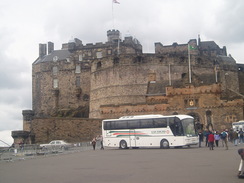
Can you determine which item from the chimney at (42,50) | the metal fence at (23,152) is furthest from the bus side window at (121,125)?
the chimney at (42,50)

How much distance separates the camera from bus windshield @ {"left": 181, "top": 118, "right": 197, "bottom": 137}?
72.3 feet

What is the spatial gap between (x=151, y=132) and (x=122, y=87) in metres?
21.8

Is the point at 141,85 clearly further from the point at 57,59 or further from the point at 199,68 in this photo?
the point at 57,59

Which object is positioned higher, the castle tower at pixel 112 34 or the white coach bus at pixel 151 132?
the castle tower at pixel 112 34

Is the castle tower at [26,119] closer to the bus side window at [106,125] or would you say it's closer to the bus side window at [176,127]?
the bus side window at [106,125]

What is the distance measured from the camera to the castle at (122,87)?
1334 inches

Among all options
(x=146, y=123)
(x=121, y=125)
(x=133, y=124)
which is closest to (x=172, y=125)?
(x=146, y=123)

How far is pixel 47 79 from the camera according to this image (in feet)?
186

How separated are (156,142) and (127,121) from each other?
2.54m

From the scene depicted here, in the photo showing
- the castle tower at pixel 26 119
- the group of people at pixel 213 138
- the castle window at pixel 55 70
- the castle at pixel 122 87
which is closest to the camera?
the group of people at pixel 213 138

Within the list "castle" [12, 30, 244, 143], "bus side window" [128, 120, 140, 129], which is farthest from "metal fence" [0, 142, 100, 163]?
"castle" [12, 30, 244, 143]

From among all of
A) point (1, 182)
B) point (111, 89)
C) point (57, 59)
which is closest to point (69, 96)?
point (57, 59)

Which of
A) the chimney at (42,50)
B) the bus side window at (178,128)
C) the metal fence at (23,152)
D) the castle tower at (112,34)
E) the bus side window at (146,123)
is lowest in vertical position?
the metal fence at (23,152)

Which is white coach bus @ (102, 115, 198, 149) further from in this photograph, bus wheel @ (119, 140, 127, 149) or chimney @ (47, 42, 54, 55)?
chimney @ (47, 42, 54, 55)
